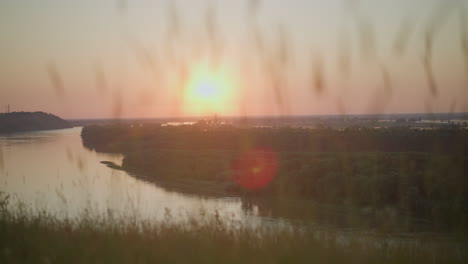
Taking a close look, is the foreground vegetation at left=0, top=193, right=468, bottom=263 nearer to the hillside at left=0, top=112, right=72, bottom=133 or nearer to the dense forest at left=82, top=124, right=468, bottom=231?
the dense forest at left=82, top=124, right=468, bottom=231

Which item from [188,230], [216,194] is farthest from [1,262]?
[216,194]

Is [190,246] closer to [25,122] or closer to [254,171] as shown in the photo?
[254,171]

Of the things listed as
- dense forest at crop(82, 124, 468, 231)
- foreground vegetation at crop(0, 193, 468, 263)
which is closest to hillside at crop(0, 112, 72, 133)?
dense forest at crop(82, 124, 468, 231)

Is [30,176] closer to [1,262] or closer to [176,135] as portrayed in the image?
[1,262]

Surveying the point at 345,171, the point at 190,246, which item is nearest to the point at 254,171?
the point at 345,171

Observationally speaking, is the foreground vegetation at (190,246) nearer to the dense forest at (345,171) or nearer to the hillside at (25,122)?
the dense forest at (345,171)

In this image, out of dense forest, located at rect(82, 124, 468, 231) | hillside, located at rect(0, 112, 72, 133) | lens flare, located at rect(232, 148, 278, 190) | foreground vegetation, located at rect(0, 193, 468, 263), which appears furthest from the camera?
hillside, located at rect(0, 112, 72, 133)
